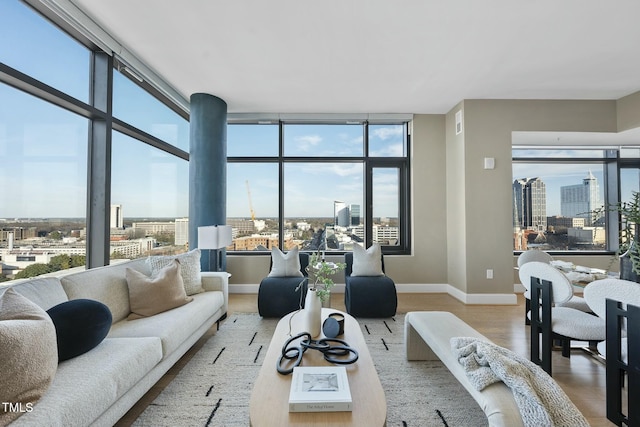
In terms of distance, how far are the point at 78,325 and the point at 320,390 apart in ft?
4.63

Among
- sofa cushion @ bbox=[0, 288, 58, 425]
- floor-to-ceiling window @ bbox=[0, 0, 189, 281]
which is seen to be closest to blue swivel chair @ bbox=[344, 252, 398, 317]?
floor-to-ceiling window @ bbox=[0, 0, 189, 281]

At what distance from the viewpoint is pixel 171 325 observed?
7.15 feet

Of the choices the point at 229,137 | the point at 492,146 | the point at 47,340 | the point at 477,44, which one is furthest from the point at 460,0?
the point at 229,137

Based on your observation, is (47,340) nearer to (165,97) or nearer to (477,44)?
(165,97)

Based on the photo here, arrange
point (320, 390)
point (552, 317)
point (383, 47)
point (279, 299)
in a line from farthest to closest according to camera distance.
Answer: point (279, 299)
point (383, 47)
point (552, 317)
point (320, 390)

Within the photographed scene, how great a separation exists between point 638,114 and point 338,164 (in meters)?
4.17

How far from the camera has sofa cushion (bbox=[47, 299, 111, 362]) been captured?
1.59 m

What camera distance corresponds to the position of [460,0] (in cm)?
233

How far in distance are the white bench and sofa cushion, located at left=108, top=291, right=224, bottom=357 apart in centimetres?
181

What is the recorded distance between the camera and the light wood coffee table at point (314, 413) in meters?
1.20

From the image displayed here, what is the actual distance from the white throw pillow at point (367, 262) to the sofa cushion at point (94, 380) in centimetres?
256

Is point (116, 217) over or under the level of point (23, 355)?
over

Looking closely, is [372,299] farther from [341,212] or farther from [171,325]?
[171,325]

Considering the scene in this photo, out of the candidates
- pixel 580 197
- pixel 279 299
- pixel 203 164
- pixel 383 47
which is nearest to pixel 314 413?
pixel 279 299
